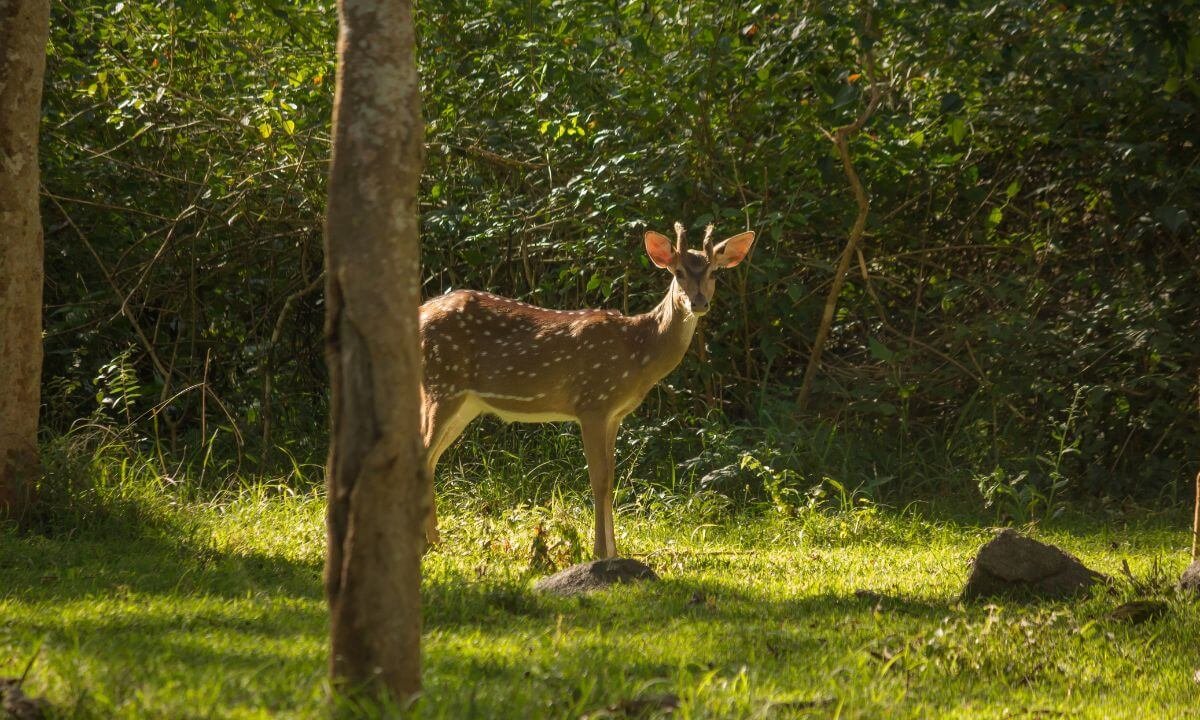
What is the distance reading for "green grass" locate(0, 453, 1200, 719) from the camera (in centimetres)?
410

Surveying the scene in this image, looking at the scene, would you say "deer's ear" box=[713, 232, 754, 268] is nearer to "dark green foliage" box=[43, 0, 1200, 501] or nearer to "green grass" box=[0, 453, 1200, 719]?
"dark green foliage" box=[43, 0, 1200, 501]

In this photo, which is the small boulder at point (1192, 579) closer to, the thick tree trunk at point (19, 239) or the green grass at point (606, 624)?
the green grass at point (606, 624)

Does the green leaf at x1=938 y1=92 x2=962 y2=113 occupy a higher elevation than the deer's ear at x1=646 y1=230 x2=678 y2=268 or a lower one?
higher

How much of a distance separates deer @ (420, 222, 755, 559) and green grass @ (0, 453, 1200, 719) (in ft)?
2.03

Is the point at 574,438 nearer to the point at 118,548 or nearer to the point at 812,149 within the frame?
the point at 812,149

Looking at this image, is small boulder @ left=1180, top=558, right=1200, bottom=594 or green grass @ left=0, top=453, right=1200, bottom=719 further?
small boulder @ left=1180, top=558, right=1200, bottom=594

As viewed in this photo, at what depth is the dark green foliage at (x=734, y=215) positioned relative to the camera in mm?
8742

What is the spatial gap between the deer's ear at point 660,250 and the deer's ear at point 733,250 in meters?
0.27

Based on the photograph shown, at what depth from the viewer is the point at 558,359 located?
25.6ft

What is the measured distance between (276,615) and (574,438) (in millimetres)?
4312

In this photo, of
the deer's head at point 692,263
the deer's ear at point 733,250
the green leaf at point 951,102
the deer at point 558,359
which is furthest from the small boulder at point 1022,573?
the green leaf at point 951,102

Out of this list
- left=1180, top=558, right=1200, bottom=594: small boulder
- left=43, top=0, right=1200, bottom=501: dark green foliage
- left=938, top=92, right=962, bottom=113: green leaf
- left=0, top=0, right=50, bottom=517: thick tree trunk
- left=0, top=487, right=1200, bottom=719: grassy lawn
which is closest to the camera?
left=0, top=487, right=1200, bottom=719: grassy lawn

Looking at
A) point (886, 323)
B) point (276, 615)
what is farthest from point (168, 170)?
point (276, 615)

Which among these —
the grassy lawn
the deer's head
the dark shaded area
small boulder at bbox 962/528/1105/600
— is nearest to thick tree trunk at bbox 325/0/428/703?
the grassy lawn
